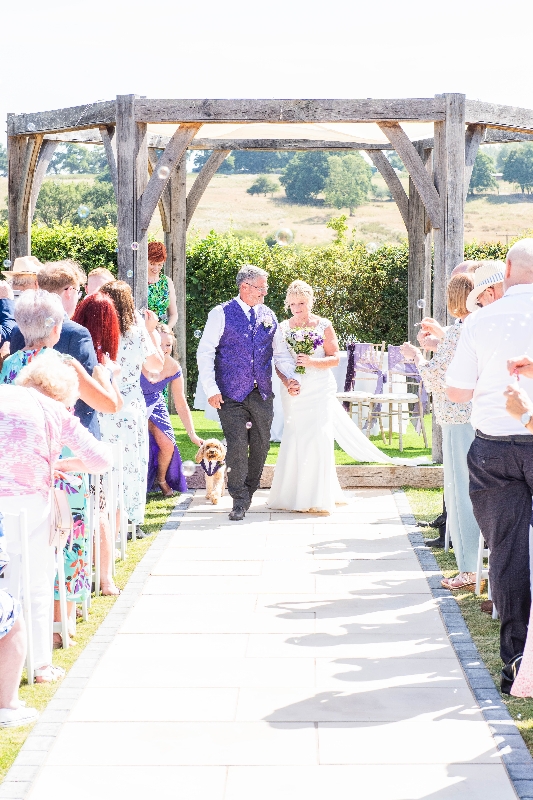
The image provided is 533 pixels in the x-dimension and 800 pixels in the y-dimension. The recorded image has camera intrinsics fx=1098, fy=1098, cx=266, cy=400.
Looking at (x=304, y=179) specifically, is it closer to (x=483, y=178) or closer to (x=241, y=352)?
(x=483, y=178)

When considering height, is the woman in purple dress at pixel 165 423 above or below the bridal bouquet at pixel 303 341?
below

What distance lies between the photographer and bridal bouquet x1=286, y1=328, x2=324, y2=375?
25.6 ft

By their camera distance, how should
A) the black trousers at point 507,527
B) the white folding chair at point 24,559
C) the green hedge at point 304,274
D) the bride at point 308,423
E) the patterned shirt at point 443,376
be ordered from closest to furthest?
the white folding chair at point 24,559 → the black trousers at point 507,527 → the patterned shirt at point 443,376 → the bride at point 308,423 → the green hedge at point 304,274

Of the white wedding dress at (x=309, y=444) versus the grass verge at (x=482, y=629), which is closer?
the grass verge at (x=482, y=629)

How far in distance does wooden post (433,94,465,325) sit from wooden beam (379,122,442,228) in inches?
2.1

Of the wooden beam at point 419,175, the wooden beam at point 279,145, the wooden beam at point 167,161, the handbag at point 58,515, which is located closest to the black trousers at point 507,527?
the handbag at point 58,515

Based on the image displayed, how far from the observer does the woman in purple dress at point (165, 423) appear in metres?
7.89

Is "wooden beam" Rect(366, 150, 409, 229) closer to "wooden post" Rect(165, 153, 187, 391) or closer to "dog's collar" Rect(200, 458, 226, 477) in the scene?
"wooden post" Rect(165, 153, 187, 391)

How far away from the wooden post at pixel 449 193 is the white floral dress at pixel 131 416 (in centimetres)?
312

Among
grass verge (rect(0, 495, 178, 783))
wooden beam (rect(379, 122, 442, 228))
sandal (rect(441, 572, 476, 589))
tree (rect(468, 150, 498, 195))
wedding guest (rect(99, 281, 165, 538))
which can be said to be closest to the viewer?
grass verge (rect(0, 495, 178, 783))

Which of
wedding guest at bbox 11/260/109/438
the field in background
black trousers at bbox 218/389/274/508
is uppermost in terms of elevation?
the field in background

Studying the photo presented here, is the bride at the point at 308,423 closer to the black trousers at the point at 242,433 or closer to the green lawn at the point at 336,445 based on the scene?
the black trousers at the point at 242,433

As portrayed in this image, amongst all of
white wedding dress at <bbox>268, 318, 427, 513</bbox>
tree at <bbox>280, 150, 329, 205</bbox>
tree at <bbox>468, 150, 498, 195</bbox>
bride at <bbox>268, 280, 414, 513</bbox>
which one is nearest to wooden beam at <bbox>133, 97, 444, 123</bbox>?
bride at <bbox>268, 280, 414, 513</bbox>

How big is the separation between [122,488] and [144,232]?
3.20 m
